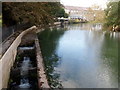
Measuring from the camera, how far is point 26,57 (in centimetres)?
1296

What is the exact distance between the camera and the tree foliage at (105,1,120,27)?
34844mm

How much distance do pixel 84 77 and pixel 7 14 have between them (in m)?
10.5

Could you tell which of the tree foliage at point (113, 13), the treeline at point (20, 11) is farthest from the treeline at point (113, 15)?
the treeline at point (20, 11)

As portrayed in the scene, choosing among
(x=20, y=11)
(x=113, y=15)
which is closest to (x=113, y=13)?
(x=113, y=15)

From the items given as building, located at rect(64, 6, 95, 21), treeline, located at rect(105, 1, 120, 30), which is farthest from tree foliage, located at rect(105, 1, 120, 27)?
building, located at rect(64, 6, 95, 21)

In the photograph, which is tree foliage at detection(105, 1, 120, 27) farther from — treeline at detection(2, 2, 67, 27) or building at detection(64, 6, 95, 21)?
building at detection(64, 6, 95, 21)

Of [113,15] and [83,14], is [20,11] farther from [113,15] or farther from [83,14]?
[83,14]

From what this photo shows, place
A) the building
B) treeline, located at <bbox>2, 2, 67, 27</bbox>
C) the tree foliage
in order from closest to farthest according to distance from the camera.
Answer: treeline, located at <bbox>2, 2, 67, 27</bbox> < the tree foliage < the building

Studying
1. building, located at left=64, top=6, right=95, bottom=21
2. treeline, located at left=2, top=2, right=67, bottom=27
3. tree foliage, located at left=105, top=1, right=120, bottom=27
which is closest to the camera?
treeline, located at left=2, top=2, right=67, bottom=27

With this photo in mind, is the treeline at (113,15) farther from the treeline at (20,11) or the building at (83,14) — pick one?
the building at (83,14)

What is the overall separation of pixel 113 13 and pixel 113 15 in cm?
49

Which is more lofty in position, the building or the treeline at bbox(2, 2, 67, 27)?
the treeline at bbox(2, 2, 67, 27)

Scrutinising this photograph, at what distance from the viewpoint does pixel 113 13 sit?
35.5 metres

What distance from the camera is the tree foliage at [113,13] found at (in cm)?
3484
